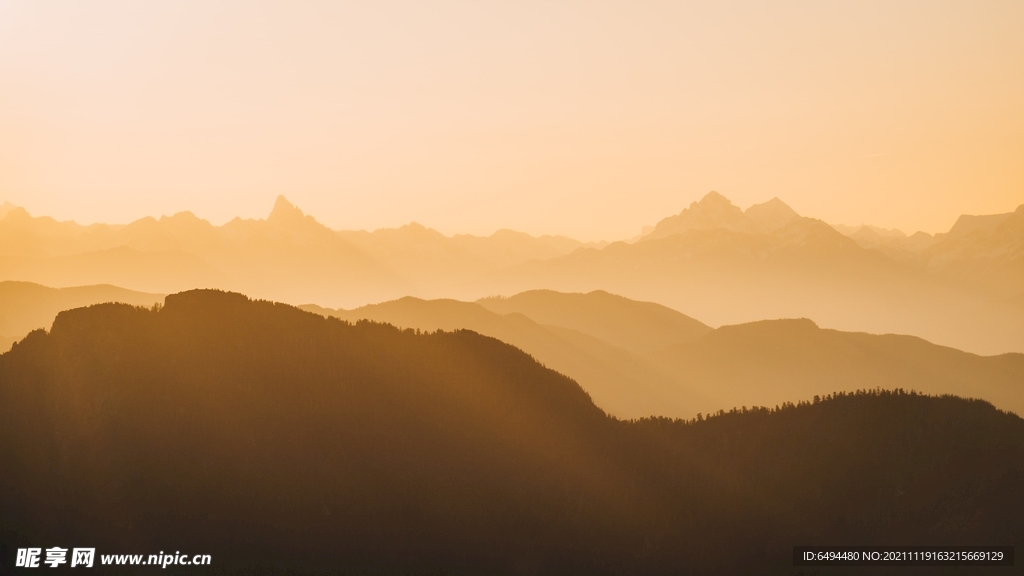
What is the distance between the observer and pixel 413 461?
102m

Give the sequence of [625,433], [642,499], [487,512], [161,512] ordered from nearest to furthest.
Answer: [161,512] < [487,512] < [642,499] < [625,433]

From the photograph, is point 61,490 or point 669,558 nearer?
point 61,490

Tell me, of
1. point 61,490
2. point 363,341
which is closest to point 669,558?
point 363,341

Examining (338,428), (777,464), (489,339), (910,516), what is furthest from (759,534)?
(338,428)

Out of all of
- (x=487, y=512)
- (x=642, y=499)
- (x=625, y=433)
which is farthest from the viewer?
(x=625, y=433)

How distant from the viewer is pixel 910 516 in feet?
344

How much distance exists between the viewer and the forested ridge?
292 feet

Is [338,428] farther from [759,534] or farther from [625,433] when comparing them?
[759,534]

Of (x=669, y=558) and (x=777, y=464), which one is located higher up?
(x=777, y=464)

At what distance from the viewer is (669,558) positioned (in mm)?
101875


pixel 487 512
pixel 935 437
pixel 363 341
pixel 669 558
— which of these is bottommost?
pixel 669 558

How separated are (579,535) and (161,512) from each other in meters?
52.5

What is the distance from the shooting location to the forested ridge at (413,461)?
89.0 metres

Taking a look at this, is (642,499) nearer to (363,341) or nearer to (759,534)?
(759,534)
